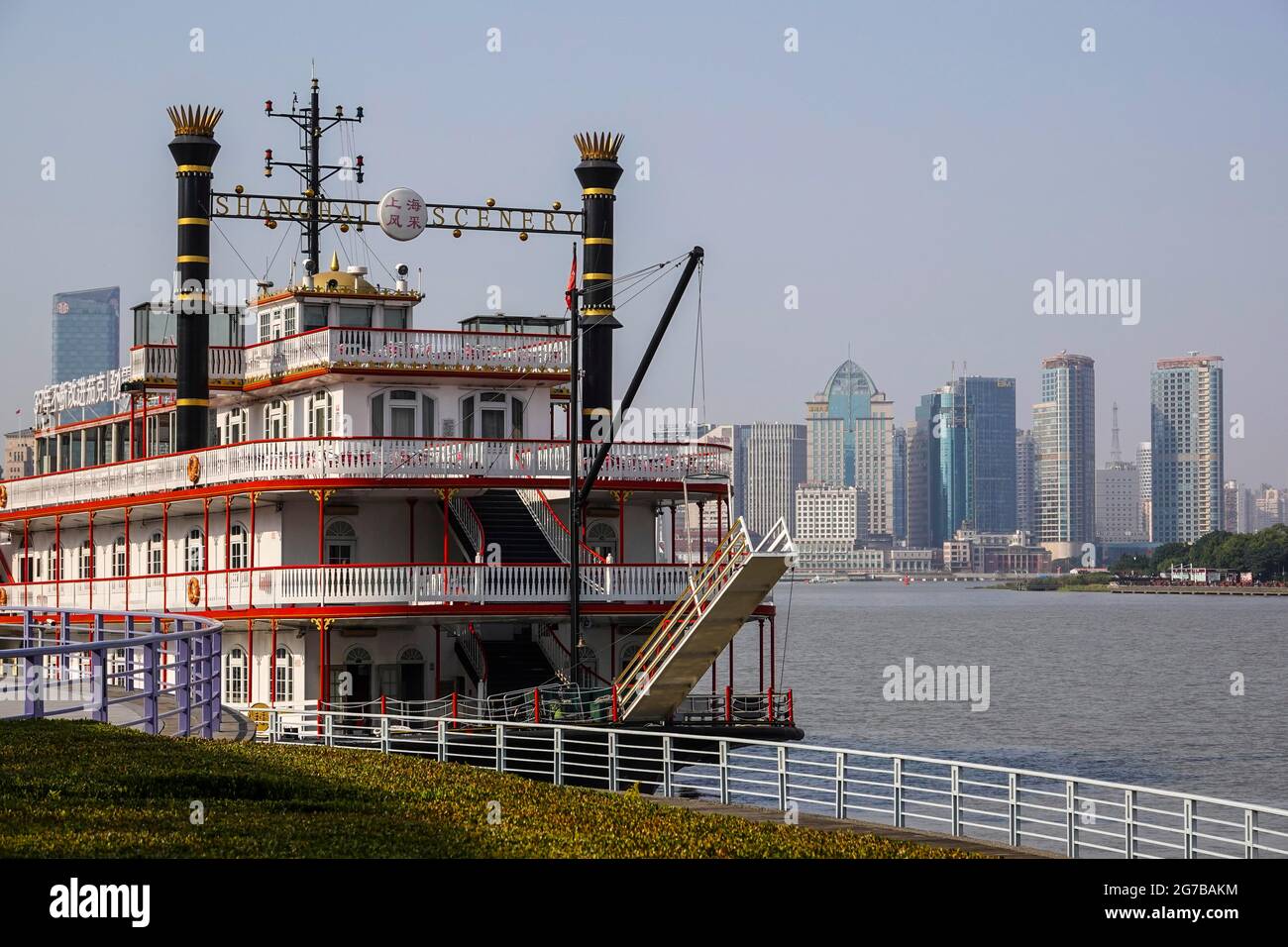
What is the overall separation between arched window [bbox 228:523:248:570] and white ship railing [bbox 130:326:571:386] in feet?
10.7

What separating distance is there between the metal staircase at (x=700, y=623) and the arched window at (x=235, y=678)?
8.46 metres

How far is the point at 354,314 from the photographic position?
41344 millimetres

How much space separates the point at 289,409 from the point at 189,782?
23941 millimetres

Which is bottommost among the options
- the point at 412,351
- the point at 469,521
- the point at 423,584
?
the point at 423,584

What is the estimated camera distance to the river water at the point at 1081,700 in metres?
56.8

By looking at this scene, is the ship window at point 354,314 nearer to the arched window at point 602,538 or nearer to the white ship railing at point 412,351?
the white ship railing at point 412,351

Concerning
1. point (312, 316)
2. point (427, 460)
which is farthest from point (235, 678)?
point (312, 316)

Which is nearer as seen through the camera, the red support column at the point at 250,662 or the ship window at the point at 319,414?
the red support column at the point at 250,662

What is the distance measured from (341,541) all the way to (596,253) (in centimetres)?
1120

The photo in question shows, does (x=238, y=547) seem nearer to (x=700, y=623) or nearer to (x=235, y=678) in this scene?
(x=235, y=678)

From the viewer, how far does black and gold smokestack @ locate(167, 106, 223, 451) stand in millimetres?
42562

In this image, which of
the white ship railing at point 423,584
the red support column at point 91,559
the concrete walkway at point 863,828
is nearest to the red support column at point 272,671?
the white ship railing at point 423,584

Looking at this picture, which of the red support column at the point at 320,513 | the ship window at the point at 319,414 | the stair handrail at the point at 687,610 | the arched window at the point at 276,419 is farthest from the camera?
the arched window at the point at 276,419

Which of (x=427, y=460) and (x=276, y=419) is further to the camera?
(x=276, y=419)
